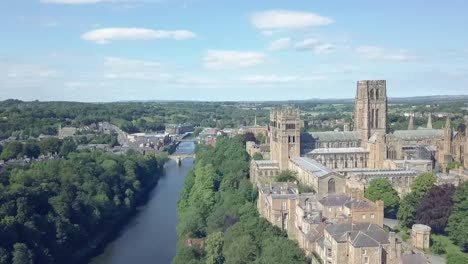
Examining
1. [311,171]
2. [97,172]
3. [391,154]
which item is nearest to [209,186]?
[311,171]

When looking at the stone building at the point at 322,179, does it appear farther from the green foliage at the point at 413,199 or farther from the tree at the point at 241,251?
the tree at the point at 241,251

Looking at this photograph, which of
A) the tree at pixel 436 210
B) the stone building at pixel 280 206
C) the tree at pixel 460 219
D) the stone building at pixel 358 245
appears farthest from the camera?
the tree at pixel 436 210

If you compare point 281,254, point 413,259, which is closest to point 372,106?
point 413,259

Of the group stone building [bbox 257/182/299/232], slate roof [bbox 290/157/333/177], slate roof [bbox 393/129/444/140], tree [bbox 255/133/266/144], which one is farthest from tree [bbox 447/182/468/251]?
tree [bbox 255/133/266/144]

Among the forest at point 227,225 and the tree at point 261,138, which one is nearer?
the forest at point 227,225

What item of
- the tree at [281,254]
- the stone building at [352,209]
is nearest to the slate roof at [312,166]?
the stone building at [352,209]

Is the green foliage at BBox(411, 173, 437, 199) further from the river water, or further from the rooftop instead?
the river water

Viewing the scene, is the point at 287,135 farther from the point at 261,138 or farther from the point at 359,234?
the point at 261,138
